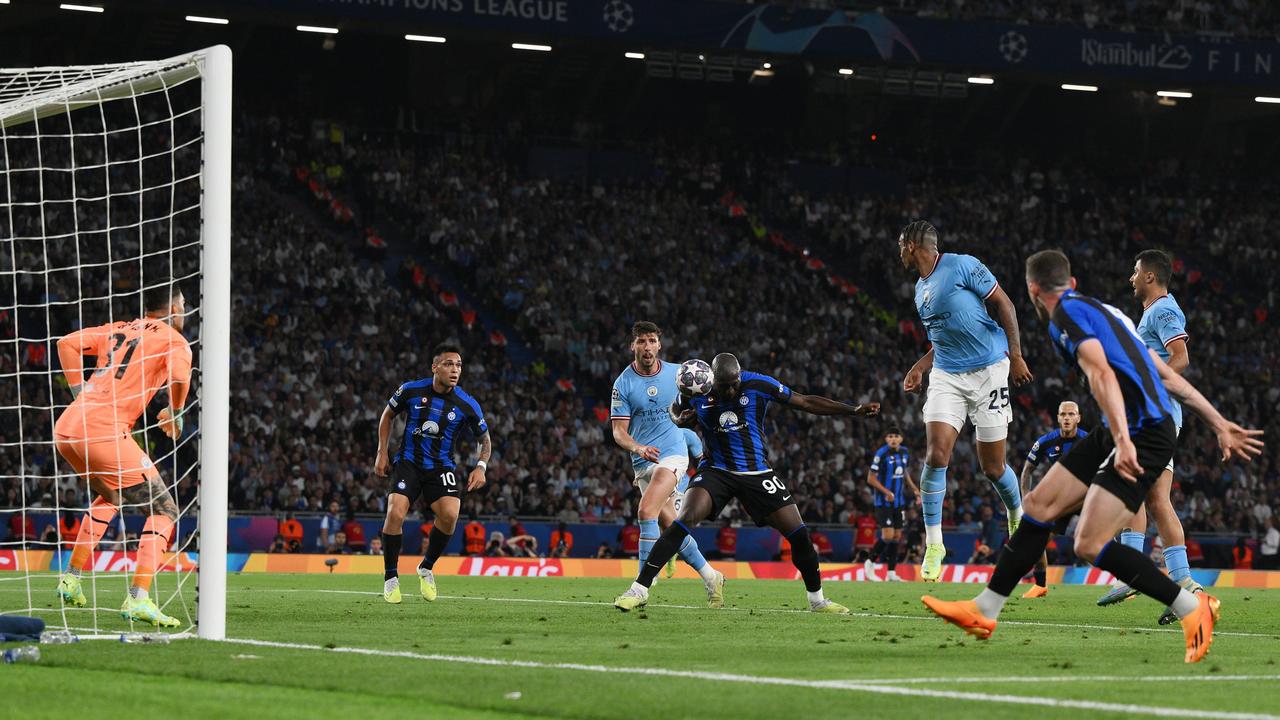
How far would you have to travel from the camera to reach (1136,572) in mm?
9242

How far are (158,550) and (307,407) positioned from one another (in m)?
22.0

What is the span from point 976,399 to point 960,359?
0.39 meters

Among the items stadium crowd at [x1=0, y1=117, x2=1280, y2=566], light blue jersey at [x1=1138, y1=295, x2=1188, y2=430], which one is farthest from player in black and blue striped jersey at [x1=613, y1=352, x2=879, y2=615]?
stadium crowd at [x1=0, y1=117, x2=1280, y2=566]

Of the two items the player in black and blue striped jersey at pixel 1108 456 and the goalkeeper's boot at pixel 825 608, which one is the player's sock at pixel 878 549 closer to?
the goalkeeper's boot at pixel 825 608

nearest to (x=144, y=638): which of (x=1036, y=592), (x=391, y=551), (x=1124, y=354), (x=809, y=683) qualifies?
(x=809, y=683)

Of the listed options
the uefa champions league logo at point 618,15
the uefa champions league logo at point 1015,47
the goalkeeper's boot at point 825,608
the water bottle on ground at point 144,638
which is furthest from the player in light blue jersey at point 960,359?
the uefa champions league logo at point 1015,47

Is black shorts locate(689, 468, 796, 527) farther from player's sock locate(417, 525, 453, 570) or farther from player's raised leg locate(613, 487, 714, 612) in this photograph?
player's sock locate(417, 525, 453, 570)

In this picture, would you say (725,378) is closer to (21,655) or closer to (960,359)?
(960,359)

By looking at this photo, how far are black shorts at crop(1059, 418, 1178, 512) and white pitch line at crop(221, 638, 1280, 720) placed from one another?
2.23 meters

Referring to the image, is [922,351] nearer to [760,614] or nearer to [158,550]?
[760,614]

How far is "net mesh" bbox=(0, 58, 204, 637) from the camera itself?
11.5 m

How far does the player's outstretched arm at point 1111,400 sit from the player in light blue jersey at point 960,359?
17.5 feet

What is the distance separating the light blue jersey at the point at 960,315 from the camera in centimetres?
1465

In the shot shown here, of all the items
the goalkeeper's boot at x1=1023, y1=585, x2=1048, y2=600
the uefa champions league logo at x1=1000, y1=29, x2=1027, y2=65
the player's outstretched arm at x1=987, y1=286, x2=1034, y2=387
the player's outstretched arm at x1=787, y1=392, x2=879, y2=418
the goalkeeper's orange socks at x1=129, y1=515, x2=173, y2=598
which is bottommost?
the goalkeeper's boot at x1=1023, y1=585, x2=1048, y2=600
